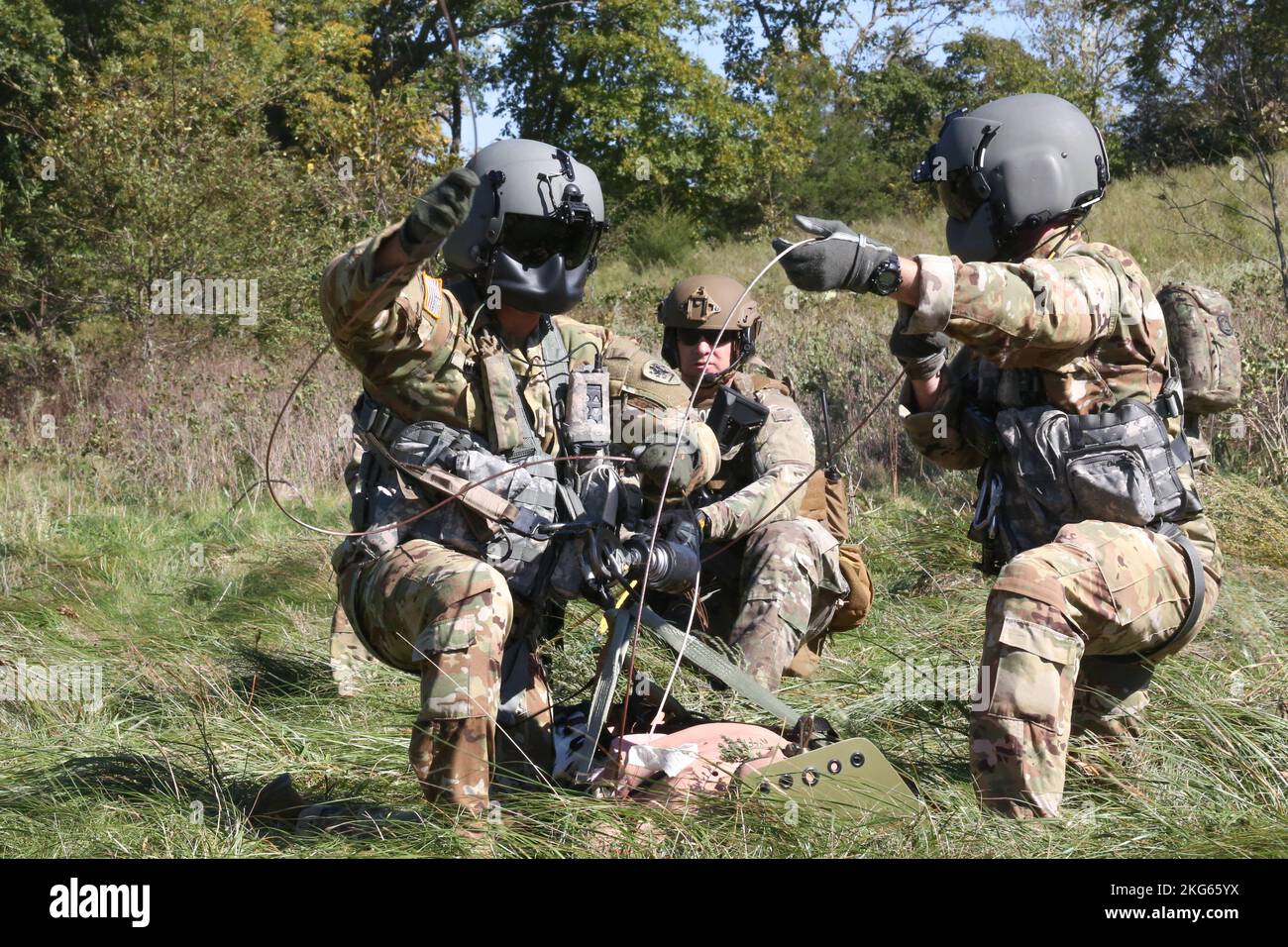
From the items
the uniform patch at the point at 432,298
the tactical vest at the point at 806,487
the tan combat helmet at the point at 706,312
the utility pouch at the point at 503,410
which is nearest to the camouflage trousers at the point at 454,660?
the utility pouch at the point at 503,410

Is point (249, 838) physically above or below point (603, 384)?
below

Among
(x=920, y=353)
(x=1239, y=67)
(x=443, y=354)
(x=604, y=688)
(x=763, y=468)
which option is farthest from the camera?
(x=1239, y=67)

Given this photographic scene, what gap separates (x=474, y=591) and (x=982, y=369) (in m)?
1.80

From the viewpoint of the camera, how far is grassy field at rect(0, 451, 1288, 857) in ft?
10.5

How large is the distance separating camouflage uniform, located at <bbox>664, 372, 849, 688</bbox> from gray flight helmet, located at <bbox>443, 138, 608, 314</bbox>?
1285mm

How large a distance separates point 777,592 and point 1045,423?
5.19ft

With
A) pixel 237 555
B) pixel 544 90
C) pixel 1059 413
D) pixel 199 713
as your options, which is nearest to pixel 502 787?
pixel 199 713

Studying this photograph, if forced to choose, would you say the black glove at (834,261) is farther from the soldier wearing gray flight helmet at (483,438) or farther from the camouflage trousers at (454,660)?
the camouflage trousers at (454,660)

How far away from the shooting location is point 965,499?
8.52m

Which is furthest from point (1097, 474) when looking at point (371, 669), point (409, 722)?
point (371, 669)

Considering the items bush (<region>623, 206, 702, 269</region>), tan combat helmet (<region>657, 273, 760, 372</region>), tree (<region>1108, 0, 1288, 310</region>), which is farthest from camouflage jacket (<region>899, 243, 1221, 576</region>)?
bush (<region>623, 206, 702, 269</region>)

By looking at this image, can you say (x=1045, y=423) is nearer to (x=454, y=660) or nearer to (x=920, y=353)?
(x=920, y=353)

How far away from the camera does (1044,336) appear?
11.2ft

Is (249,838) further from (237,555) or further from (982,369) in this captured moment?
(237,555)
